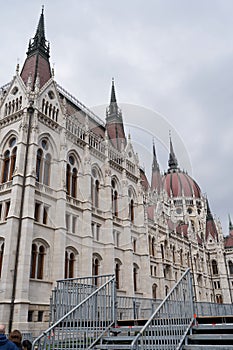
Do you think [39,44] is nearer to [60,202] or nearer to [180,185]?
[60,202]

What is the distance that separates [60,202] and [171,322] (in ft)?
62.9

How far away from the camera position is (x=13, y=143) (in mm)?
28141

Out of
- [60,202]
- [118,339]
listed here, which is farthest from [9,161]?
[118,339]

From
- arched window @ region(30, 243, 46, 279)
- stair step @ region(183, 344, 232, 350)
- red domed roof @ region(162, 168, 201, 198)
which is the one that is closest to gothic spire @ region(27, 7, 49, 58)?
arched window @ region(30, 243, 46, 279)

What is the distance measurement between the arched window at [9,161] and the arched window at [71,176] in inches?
211

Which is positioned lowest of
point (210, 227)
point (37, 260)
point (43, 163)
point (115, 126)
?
point (37, 260)

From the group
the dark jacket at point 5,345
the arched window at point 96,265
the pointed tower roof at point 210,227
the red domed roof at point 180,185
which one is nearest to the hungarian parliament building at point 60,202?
the arched window at point 96,265

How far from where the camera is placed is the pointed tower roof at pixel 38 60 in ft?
107

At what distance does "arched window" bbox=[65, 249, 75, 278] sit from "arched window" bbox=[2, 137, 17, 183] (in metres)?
8.22

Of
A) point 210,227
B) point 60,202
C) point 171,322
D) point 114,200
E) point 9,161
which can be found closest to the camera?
point 171,322

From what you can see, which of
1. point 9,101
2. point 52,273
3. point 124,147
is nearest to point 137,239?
point 124,147

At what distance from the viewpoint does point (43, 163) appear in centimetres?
2775

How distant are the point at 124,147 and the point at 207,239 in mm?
44751

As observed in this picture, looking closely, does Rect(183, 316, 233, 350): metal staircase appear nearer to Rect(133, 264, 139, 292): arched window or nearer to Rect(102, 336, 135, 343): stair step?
Rect(102, 336, 135, 343): stair step
